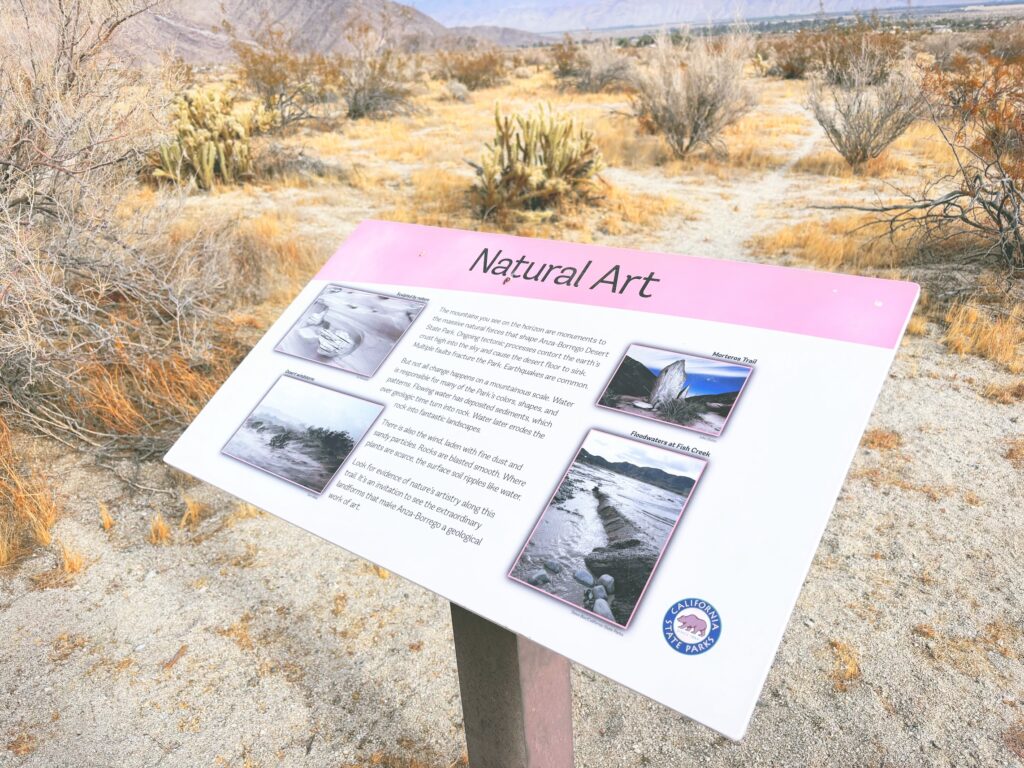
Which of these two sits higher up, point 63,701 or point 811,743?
point 811,743

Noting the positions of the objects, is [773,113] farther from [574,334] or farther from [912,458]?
[574,334]

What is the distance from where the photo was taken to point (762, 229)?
6559 mm

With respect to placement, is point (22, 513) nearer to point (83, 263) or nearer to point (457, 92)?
point (83, 263)

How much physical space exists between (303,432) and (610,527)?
808mm

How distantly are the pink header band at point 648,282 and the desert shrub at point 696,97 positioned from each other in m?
8.24

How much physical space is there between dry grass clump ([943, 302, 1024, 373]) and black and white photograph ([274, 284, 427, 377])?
13.0ft

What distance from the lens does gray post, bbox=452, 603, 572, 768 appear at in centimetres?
140

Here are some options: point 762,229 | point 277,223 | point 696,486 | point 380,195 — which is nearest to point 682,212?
point 762,229

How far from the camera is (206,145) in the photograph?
7.77 m

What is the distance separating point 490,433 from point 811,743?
1.52 meters

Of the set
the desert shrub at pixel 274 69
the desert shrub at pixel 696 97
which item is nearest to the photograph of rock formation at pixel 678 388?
the desert shrub at pixel 696 97

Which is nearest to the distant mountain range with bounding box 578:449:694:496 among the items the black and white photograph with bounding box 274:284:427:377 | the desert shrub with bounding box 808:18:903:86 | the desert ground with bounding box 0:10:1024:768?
the black and white photograph with bounding box 274:284:427:377

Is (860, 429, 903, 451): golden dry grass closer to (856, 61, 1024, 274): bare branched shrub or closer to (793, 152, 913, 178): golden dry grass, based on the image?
(856, 61, 1024, 274): bare branched shrub

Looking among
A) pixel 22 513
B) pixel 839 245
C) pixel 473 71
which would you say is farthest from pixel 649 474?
pixel 473 71
